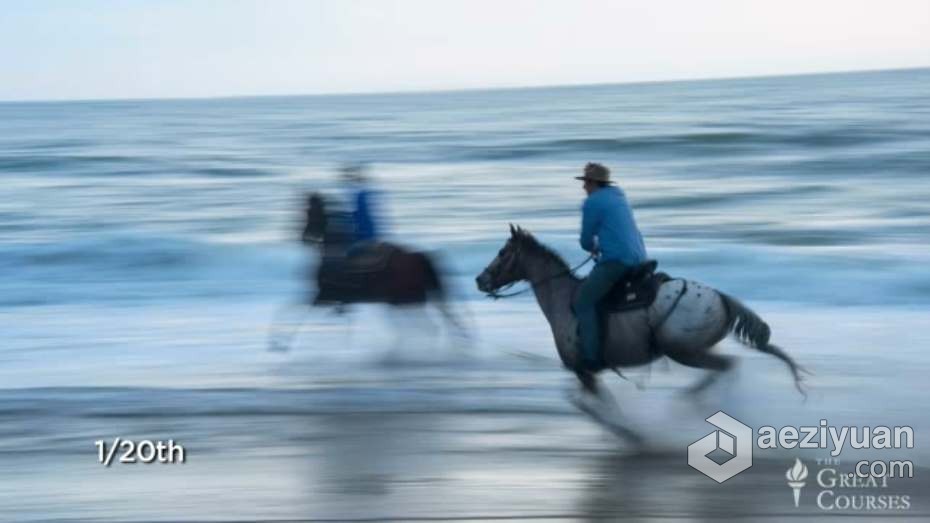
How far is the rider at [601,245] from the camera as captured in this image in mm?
8008

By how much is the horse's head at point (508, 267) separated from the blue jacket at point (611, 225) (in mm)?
786

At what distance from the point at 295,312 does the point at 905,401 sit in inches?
270

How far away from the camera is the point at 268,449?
8.00m

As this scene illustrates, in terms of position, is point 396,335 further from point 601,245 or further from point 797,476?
point 797,476

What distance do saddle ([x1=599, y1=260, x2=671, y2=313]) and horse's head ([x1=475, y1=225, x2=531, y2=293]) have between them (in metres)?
0.79

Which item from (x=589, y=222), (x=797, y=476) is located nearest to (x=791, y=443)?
(x=797, y=476)

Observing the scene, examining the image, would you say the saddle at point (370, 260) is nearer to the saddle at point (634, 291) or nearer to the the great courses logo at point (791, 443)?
the saddle at point (634, 291)

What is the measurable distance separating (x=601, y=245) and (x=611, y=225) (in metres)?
0.15

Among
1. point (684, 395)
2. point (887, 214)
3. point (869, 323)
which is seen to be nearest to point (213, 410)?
point (684, 395)

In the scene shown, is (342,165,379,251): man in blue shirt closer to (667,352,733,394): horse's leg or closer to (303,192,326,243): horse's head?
(303,192,326,243): horse's head

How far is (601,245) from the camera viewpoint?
26.4 ft

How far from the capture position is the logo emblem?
732cm

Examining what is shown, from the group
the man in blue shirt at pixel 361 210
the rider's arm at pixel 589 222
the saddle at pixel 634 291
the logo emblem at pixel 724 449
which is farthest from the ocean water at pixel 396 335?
the rider's arm at pixel 589 222

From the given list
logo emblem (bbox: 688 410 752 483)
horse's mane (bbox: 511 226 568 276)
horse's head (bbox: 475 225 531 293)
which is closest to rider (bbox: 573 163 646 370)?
horse's mane (bbox: 511 226 568 276)
